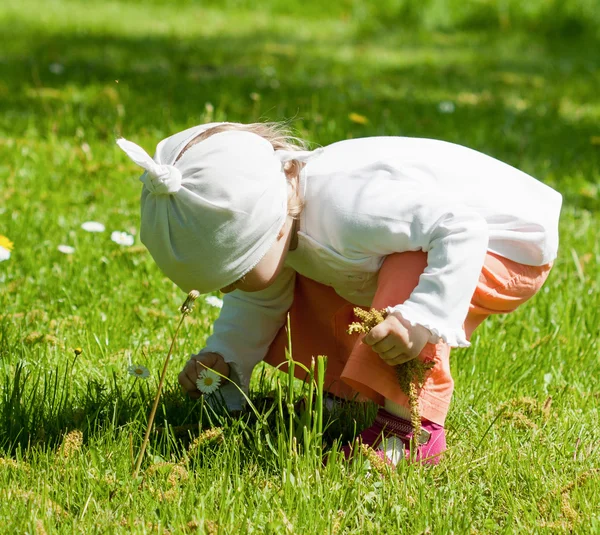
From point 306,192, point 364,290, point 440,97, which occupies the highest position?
point 306,192

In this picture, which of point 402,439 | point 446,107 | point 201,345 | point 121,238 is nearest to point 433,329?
point 402,439

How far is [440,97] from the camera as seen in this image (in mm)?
6195

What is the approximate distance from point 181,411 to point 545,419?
0.88 m

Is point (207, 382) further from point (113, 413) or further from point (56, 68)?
point (56, 68)

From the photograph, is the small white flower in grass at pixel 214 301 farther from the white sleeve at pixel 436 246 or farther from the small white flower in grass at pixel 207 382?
the white sleeve at pixel 436 246

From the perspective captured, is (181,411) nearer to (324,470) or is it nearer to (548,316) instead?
(324,470)

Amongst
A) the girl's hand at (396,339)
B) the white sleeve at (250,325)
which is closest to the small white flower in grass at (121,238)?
the white sleeve at (250,325)

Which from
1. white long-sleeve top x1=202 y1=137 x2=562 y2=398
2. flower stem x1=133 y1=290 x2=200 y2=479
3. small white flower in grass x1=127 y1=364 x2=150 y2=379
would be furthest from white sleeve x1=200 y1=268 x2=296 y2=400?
flower stem x1=133 y1=290 x2=200 y2=479

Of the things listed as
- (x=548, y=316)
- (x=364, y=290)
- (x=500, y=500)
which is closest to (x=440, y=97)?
(x=548, y=316)

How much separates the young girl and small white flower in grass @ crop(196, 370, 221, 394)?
0.05 meters

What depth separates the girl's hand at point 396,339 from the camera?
1.90m

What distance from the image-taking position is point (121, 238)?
10.7ft

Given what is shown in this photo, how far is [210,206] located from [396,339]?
0.47 m

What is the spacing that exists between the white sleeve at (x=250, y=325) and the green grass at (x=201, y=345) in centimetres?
9
